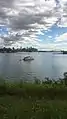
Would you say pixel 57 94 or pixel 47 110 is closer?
pixel 47 110

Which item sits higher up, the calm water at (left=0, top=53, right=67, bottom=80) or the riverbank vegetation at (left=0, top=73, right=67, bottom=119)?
the riverbank vegetation at (left=0, top=73, right=67, bottom=119)

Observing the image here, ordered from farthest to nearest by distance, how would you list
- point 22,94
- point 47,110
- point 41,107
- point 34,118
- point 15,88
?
point 15,88
point 22,94
point 41,107
point 47,110
point 34,118

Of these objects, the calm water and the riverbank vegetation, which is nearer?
the riverbank vegetation

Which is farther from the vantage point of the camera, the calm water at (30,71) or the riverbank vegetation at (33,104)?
the calm water at (30,71)

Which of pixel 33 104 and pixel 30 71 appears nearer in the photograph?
pixel 33 104

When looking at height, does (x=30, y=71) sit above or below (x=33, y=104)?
below

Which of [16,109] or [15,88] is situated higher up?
[16,109]

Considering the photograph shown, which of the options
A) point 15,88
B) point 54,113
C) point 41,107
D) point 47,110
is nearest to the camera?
point 54,113

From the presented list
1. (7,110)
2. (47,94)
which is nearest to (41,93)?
(47,94)

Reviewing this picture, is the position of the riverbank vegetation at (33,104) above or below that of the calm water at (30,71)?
above

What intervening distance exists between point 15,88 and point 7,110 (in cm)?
607

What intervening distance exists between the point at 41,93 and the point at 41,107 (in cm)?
450

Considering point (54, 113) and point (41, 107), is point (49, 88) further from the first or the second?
point (54, 113)

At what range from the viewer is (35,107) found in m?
10.1
